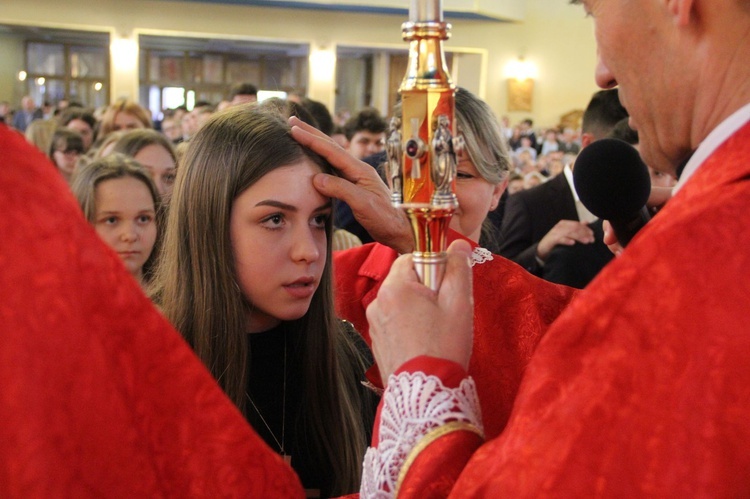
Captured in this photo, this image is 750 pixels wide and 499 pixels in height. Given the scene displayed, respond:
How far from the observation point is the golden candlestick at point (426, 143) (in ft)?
3.67

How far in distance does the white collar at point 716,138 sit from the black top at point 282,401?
107 centimetres

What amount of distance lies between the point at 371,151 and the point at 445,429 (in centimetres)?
513

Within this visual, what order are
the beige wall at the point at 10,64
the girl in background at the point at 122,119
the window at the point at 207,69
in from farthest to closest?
the beige wall at the point at 10,64 < the window at the point at 207,69 < the girl in background at the point at 122,119

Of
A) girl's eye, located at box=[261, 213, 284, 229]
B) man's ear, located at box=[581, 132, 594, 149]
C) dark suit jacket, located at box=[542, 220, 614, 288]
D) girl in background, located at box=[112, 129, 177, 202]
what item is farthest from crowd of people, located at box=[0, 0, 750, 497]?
girl in background, located at box=[112, 129, 177, 202]

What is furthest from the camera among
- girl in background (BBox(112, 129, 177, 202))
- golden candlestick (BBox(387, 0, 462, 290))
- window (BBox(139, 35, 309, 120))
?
window (BBox(139, 35, 309, 120))

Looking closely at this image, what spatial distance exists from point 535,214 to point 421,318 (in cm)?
268

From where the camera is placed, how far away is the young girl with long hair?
175 cm

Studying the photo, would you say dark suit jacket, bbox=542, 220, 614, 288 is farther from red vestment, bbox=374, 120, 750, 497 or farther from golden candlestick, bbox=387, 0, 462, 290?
red vestment, bbox=374, 120, 750, 497

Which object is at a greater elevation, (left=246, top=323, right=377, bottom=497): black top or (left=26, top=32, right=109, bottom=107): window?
(left=26, top=32, right=109, bottom=107): window

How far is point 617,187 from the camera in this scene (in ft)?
5.42

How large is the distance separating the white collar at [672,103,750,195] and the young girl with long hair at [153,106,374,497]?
0.86 metres

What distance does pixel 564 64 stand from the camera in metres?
18.8

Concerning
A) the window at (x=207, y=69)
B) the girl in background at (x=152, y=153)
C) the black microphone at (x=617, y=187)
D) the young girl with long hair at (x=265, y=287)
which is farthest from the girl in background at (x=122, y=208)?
the window at (x=207, y=69)

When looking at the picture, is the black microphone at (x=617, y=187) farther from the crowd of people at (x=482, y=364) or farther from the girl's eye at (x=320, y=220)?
the girl's eye at (x=320, y=220)
